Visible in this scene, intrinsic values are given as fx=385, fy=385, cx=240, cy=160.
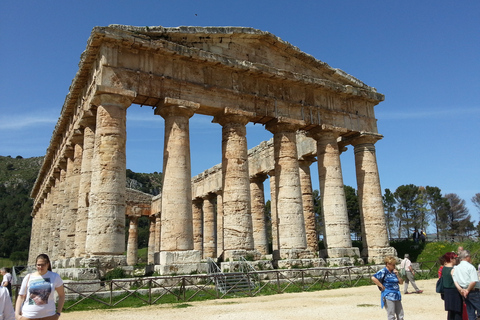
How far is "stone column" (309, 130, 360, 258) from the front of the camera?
65.8ft

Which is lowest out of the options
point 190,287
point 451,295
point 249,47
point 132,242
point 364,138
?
point 190,287

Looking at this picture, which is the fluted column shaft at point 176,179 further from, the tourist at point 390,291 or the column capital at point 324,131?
the tourist at point 390,291

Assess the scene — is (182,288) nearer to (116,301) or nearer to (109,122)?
(116,301)

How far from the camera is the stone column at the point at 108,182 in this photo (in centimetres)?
1446

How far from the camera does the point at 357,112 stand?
23141 mm

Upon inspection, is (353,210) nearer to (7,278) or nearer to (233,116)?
(233,116)

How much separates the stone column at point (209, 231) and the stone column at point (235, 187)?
48.1 ft

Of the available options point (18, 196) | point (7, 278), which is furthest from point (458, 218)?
point (18, 196)

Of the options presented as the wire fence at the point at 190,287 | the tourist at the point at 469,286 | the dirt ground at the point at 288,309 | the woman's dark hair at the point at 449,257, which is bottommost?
the dirt ground at the point at 288,309

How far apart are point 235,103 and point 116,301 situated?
34.1 feet

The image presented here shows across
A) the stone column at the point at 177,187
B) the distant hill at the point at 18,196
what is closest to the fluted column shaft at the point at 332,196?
the stone column at the point at 177,187

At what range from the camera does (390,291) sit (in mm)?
7070

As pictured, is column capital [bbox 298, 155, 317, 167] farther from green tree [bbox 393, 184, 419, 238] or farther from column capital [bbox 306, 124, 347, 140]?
green tree [bbox 393, 184, 419, 238]

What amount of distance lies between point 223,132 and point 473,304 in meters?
13.7
